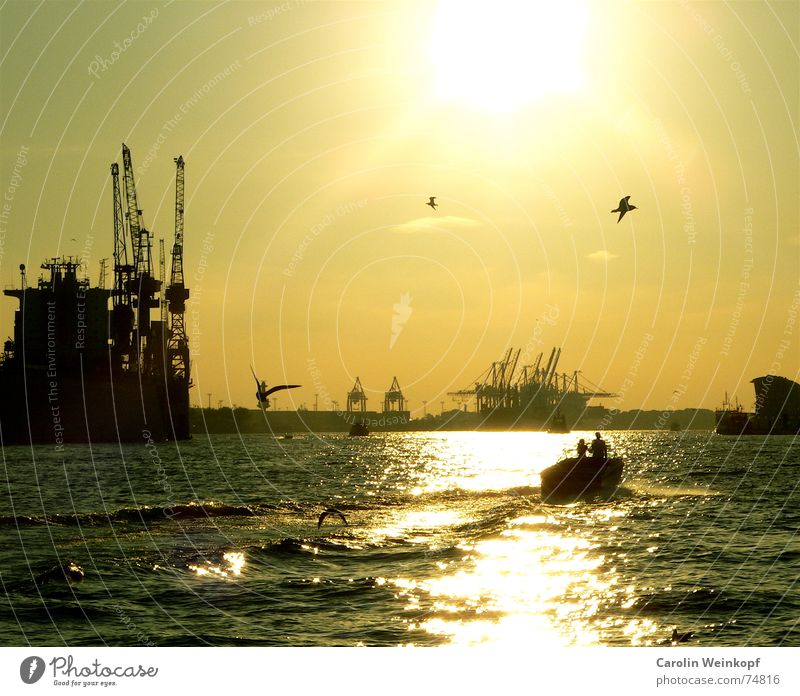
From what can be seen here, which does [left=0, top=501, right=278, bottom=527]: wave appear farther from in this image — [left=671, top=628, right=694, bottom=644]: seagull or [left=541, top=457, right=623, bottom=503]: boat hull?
[left=671, top=628, right=694, bottom=644]: seagull

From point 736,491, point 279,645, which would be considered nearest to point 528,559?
point 279,645

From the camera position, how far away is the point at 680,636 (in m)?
27.3

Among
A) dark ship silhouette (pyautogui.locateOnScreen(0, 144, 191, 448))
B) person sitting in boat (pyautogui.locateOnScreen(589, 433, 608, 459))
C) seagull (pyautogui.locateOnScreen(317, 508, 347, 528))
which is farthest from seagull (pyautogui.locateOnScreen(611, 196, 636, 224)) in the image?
dark ship silhouette (pyautogui.locateOnScreen(0, 144, 191, 448))

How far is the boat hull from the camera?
2527 inches

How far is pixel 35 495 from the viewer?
69750 millimetres

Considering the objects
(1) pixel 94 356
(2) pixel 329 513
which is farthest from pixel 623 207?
(1) pixel 94 356

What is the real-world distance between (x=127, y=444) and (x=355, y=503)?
115 m

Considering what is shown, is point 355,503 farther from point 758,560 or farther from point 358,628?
point 358,628

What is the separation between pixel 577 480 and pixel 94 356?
12232 cm

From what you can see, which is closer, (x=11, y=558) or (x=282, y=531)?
(x=11, y=558)

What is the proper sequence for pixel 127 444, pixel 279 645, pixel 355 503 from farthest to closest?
pixel 127 444
pixel 355 503
pixel 279 645

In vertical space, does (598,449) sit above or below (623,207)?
below

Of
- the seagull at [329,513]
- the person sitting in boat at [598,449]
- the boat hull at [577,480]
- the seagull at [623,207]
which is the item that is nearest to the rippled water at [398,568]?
the seagull at [329,513]

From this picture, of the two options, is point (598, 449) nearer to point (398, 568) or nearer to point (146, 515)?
point (146, 515)
